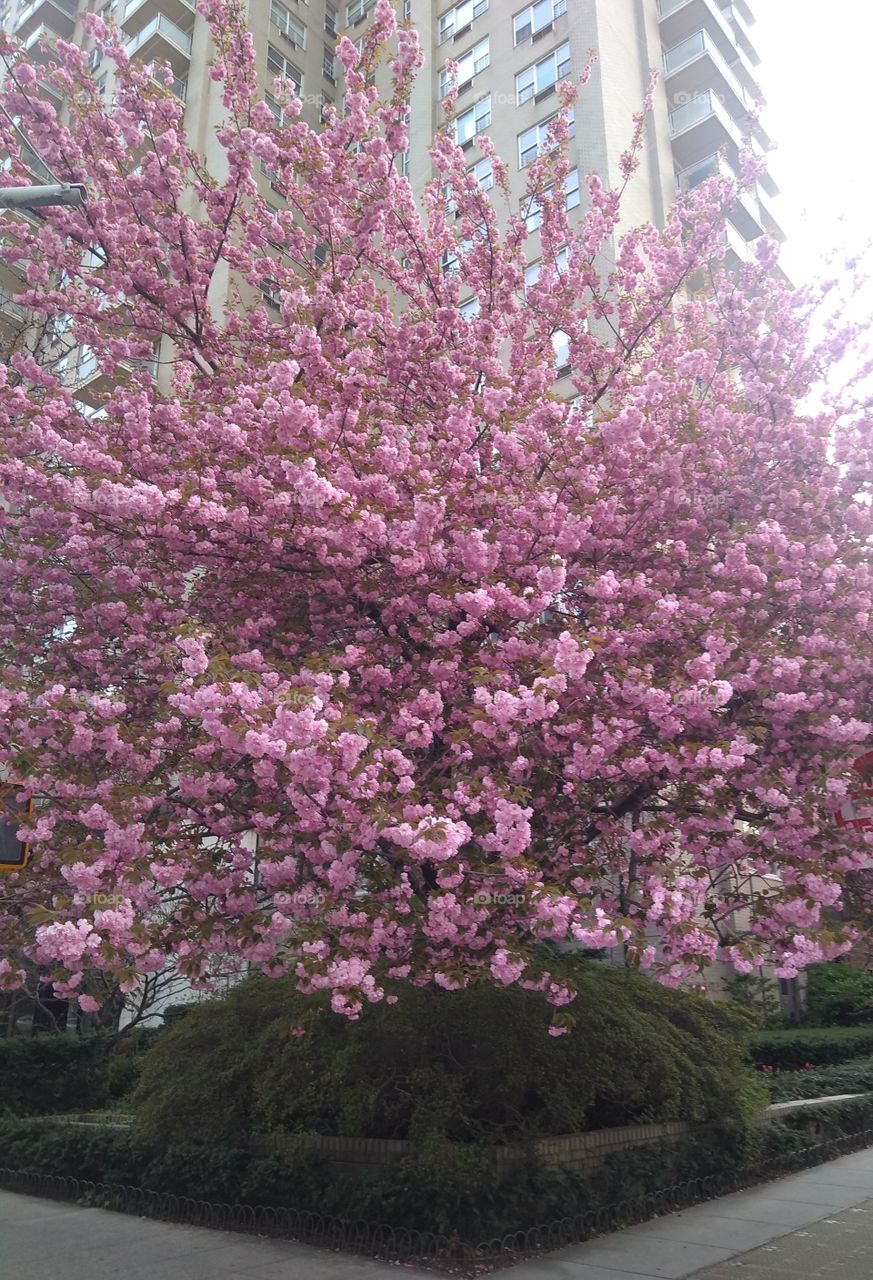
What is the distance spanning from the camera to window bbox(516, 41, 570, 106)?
74.9ft

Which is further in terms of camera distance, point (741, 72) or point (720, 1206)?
point (741, 72)

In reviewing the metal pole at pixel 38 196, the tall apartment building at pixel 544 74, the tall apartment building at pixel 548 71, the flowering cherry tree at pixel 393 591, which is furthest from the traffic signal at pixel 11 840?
the tall apartment building at pixel 548 71

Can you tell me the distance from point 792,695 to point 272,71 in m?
28.2

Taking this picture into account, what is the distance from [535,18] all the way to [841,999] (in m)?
24.4

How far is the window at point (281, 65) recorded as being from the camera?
27359 millimetres

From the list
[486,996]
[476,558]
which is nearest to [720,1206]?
[486,996]

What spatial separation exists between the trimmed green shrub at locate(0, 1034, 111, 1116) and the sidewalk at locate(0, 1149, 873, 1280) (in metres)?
3.51

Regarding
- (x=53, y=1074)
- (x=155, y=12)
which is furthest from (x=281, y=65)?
(x=53, y=1074)

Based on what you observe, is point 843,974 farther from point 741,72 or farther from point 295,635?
point 741,72

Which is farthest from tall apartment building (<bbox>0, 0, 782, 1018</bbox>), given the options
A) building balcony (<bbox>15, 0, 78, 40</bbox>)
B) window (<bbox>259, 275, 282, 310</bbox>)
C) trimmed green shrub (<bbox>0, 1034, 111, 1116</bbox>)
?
trimmed green shrub (<bbox>0, 1034, 111, 1116</bbox>)

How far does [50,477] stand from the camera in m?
7.24

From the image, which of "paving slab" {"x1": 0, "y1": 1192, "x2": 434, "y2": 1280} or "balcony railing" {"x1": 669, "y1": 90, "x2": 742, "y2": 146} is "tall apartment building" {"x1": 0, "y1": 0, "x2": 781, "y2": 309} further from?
"paving slab" {"x1": 0, "y1": 1192, "x2": 434, "y2": 1280}

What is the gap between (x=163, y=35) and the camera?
2597 centimetres

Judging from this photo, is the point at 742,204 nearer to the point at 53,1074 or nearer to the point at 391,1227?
the point at 53,1074
